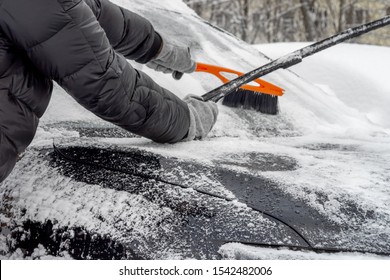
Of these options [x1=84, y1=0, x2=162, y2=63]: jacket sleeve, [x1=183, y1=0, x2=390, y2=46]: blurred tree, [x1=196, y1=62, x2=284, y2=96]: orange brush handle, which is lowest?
[x1=183, y1=0, x2=390, y2=46]: blurred tree

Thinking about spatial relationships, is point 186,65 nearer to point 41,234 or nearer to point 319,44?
point 319,44

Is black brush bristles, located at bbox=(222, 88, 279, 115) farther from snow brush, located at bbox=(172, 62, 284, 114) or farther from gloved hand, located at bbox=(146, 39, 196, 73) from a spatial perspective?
gloved hand, located at bbox=(146, 39, 196, 73)

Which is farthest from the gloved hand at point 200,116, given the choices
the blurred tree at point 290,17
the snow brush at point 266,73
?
the blurred tree at point 290,17

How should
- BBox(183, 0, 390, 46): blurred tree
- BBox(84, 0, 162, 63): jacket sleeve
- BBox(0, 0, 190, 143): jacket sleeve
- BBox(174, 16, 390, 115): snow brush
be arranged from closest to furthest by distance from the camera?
BBox(0, 0, 190, 143): jacket sleeve
BBox(84, 0, 162, 63): jacket sleeve
BBox(174, 16, 390, 115): snow brush
BBox(183, 0, 390, 46): blurred tree

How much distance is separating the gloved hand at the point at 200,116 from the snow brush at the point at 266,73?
216 millimetres

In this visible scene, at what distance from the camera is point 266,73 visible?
84.4 inches

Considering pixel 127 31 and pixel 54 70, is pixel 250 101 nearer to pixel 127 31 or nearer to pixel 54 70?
pixel 127 31

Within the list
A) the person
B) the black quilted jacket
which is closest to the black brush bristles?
the person

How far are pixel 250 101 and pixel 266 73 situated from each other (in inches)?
7.5

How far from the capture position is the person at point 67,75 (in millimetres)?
1175

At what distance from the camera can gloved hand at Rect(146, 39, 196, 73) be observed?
1906mm

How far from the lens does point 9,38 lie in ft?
3.93

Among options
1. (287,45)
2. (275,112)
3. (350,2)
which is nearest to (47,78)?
(275,112)

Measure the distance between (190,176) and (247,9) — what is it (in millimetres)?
13038
